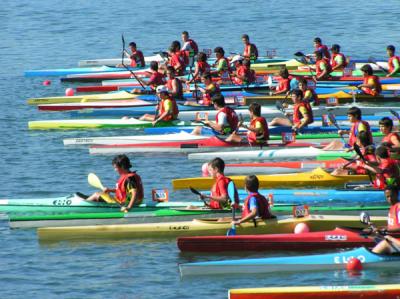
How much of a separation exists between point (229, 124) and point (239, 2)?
34519 millimetres

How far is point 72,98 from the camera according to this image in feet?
114

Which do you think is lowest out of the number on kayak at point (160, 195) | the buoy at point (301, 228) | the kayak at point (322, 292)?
the kayak at point (322, 292)

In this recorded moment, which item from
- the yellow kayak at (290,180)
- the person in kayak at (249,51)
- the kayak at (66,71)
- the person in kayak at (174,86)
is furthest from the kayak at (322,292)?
the kayak at (66,71)

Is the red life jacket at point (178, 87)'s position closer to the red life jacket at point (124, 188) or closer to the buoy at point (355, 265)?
the red life jacket at point (124, 188)

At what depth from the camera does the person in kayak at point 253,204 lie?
1952 centimetres

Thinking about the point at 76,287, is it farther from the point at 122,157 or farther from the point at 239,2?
the point at 239,2

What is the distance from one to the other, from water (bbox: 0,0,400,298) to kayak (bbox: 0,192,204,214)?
27.6 inches

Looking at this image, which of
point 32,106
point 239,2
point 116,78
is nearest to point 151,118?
point 32,106

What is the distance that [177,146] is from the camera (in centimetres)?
2797

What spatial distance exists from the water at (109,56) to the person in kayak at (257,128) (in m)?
1.47

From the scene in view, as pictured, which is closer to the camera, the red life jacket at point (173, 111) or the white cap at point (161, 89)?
the red life jacket at point (173, 111)

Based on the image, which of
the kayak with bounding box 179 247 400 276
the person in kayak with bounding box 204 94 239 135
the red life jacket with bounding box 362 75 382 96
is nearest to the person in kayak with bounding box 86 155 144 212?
the kayak with bounding box 179 247 400 276

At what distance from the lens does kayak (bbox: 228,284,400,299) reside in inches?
657

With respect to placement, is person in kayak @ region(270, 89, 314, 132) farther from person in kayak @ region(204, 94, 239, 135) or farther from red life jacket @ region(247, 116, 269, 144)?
person in kayak @ region(204, 94, 239, 135)
